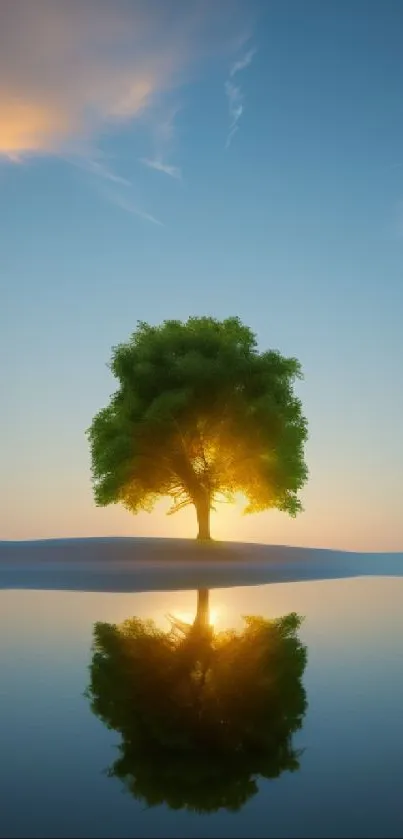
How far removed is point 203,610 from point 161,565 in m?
15.4

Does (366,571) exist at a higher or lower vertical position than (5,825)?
higher

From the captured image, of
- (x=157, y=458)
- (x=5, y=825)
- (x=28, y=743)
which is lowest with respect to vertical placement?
(x=5, y=825)

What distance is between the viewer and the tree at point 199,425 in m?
41.6

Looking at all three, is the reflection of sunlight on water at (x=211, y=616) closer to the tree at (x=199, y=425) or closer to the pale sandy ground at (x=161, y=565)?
the pale sandy ground at (x=161, y=565)

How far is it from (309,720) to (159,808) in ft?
9.80

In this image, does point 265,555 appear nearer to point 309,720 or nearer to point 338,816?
point 309,720

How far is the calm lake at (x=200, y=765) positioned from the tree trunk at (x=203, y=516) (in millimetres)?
30364

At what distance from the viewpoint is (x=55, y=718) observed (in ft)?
26.5

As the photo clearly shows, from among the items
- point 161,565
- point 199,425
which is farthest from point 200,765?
point 199,425

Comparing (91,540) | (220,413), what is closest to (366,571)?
(220,413)

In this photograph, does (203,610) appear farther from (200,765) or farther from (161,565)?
(161,565)

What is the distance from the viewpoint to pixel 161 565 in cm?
3375

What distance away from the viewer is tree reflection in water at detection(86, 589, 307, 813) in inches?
243

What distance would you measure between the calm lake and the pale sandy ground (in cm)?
1546
